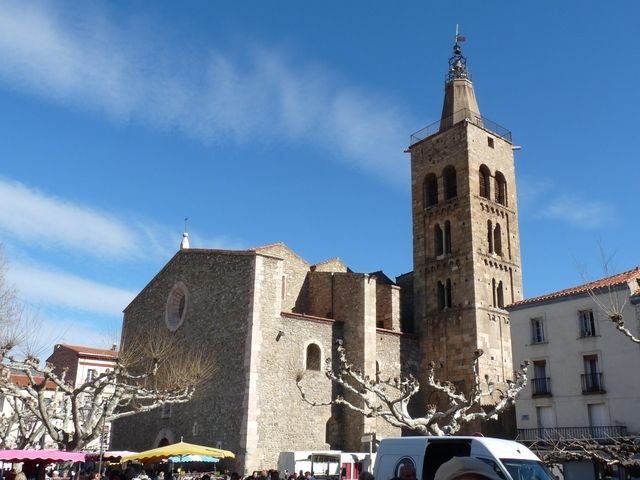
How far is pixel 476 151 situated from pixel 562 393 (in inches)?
546

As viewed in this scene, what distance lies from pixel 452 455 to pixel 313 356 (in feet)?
Answer: 59.1

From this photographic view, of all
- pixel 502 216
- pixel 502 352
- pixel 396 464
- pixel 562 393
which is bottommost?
pixel 396 464

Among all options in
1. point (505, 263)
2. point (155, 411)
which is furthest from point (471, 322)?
point (155, 411)

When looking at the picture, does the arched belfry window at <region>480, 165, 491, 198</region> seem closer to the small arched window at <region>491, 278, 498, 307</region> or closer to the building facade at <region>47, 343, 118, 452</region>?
the small arched window at <region>491, 278, 498, 307</region>

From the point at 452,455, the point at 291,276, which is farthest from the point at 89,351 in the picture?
the point at 452,455

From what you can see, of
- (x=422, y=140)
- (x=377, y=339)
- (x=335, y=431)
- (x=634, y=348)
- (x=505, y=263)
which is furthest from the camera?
(x=422, y=140)

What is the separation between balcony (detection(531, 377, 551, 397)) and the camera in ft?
82.2

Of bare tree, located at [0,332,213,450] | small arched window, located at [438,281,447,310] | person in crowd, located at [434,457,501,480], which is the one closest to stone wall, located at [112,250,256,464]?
bare tree, located at [0,332,213,450]

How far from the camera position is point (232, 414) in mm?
25812

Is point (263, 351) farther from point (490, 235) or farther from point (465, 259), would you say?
point (490, 235)

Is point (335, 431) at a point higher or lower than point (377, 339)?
lower

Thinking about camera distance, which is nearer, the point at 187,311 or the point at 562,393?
the point at 562,393

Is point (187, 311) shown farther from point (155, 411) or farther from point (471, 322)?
point (471, 322)

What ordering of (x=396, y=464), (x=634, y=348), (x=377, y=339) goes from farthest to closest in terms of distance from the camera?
1. (x=377, y=339)
2. (x=634, y=348)
3. (x=396, y=464)
